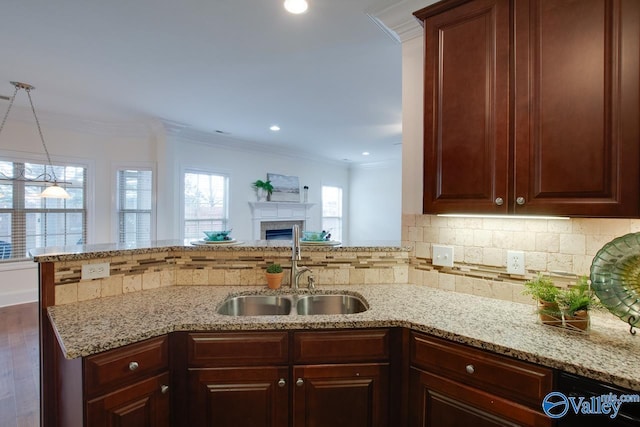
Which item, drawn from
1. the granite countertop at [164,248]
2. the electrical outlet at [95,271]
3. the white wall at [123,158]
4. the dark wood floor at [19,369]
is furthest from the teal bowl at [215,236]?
the white wall at [123,158]

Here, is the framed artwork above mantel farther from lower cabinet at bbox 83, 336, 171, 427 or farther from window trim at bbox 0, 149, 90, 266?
lower cabinet at bbox 83, 336, 171, 427

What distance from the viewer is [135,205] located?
529 cm

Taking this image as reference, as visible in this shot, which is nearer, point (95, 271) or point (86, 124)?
point (95, 271)

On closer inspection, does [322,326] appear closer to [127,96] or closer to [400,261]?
[400,261]

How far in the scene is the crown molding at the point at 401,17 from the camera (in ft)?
6.64

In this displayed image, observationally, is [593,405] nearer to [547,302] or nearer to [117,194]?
[547,302]

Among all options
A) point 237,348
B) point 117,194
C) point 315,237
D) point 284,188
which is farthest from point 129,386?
point 284,188

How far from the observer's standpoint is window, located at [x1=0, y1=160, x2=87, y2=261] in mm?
4457

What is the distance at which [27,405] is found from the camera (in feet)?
7.64

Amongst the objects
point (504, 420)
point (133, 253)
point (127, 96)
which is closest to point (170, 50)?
point (127, 96)

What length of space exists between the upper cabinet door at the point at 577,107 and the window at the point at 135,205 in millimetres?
5310

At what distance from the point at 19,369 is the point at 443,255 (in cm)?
365

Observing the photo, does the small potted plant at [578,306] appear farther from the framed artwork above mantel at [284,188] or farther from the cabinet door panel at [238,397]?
the framed artwork above mantel at [284,188]

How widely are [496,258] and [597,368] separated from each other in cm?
82
